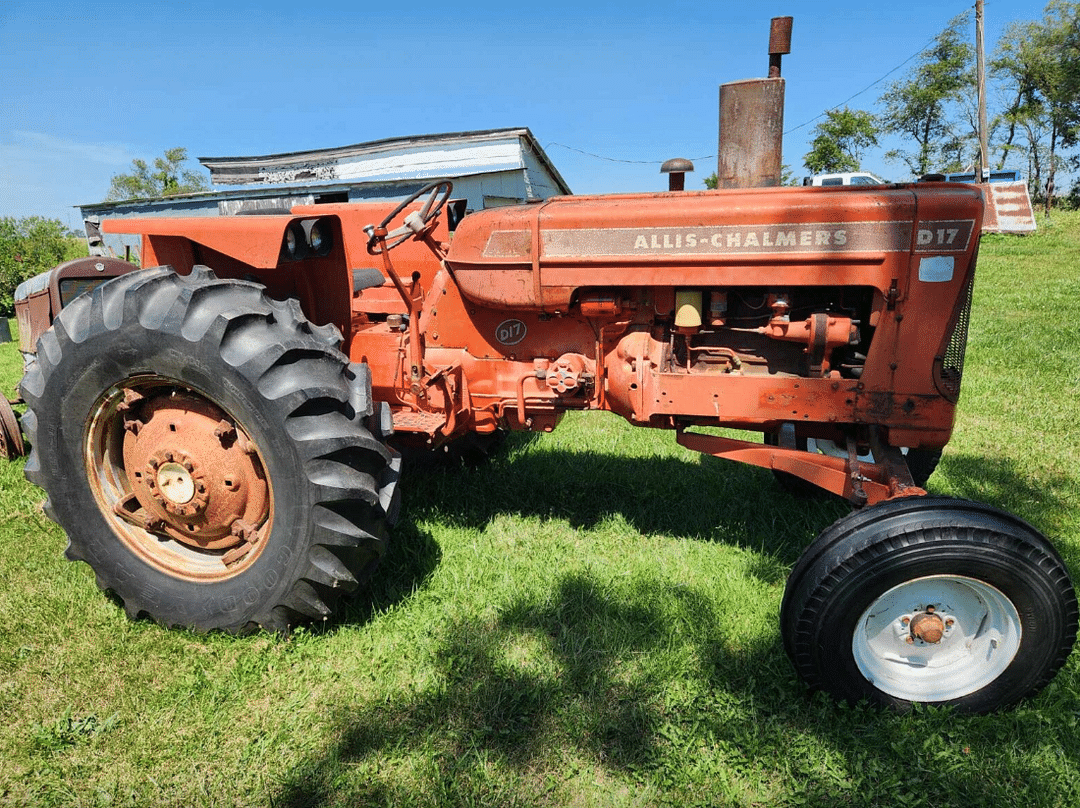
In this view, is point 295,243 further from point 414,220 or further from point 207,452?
point 207,452

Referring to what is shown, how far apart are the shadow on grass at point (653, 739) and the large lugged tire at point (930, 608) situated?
11cm

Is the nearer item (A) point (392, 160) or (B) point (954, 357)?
(B) point (954, 357)

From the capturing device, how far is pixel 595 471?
4211 mm

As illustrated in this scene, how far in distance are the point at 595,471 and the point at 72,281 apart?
3780 millimetres

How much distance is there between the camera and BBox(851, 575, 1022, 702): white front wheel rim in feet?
7.26

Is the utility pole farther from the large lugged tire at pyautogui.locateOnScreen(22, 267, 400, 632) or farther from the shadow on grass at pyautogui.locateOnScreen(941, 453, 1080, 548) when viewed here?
the large lugged tire at pyautogui.locateOnScreen(22, 267, 400, 632)

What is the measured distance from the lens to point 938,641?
7.30 feet

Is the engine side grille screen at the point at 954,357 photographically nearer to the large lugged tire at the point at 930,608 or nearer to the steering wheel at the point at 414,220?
the large lugged tire at the point at 930,608

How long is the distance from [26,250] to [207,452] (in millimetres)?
14117

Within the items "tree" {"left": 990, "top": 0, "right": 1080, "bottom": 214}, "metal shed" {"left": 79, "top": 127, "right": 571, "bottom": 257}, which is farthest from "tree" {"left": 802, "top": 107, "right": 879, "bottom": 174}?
"metal shed" {"left": 79, "top": 127, "right": 571, "bottom": 257}

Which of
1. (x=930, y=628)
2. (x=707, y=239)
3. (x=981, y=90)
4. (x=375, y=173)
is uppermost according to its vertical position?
(x=981, y=90)

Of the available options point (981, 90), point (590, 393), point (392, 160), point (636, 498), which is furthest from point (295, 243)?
point (981, 90)

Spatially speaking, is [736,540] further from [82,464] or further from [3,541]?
[3,541]

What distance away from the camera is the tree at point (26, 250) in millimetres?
12445
